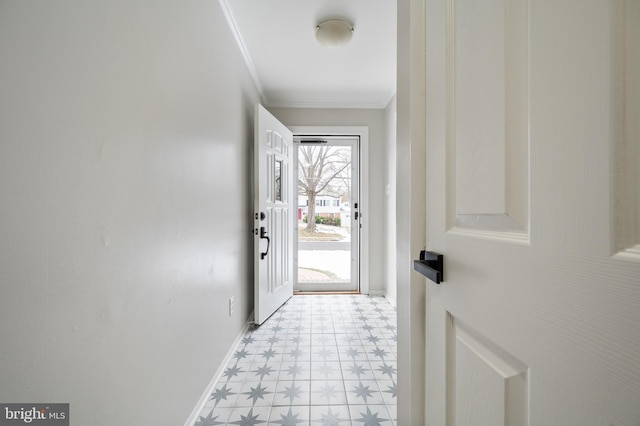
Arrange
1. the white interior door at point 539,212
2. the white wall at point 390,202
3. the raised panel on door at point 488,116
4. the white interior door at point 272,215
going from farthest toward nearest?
the white wall at point 390,202, the white interior door at point 272,215, the raised panel on door at point 488,116, the white interior door at point 539,212

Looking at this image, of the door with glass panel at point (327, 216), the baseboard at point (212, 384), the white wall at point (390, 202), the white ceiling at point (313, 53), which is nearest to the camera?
the baseboard at point (212, 384)

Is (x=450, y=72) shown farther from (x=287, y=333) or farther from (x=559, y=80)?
(x=287, y=333)

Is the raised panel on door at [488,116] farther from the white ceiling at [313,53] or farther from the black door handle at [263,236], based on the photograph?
the black door handle at [263,236]

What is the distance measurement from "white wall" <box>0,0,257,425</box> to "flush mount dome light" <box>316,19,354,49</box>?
83 cm

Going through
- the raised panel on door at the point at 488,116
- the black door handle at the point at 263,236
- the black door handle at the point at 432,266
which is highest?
the raised panel on door at the point at 488,116

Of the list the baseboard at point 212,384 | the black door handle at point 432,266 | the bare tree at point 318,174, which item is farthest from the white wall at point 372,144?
the black door handle at point 432,266

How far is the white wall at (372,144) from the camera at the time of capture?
11.2 ft

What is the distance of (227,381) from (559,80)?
198cm

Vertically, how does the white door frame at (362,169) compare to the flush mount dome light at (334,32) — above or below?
below

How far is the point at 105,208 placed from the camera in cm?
80

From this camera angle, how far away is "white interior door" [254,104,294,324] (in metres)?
2.39

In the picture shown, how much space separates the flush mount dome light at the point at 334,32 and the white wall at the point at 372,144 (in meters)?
1.32

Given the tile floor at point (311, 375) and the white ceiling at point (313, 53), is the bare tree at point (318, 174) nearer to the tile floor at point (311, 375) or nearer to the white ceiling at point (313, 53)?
the white ceiling at point (313, 53)

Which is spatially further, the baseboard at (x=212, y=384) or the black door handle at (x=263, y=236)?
the black door handle at (x=263, y=236)
